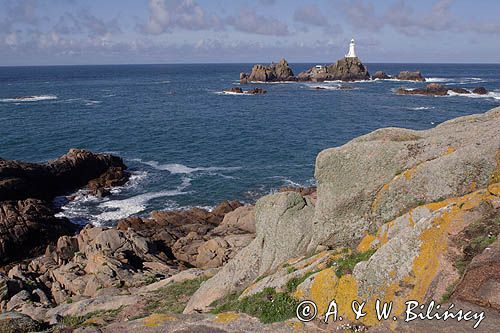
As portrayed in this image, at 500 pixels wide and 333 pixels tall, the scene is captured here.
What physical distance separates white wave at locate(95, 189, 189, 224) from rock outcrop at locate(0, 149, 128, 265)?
3.09 metres

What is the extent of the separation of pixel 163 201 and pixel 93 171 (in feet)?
43.5

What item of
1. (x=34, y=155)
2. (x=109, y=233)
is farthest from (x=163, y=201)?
(x=34, y=155)

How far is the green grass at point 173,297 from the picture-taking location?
64.4ft

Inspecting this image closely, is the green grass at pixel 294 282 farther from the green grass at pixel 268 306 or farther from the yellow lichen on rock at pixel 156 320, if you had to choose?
the yellow lichen on rock at pixel 156 320

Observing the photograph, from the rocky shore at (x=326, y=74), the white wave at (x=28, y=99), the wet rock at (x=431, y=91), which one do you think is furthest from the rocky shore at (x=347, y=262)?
the rocky shore at (x=326, y=74)

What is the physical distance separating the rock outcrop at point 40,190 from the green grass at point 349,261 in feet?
102

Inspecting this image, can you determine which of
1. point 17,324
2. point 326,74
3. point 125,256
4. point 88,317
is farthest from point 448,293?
point 326,74

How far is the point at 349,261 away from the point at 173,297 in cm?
1092

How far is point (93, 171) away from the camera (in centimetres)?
5309

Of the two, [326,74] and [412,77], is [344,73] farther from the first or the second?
[412,77]

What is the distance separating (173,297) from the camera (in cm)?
2127

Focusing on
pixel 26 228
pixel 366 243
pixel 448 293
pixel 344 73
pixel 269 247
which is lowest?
pixel 26 228

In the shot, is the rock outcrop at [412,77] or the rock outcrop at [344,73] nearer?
the rock outcrop at [412,77]

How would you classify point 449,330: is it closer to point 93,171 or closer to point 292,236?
point 292,236
